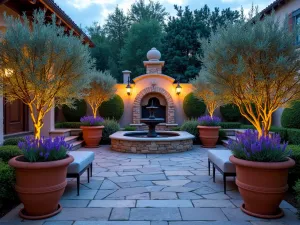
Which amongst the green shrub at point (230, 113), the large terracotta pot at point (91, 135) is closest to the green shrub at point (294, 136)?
the green shrub at point (230, 113)

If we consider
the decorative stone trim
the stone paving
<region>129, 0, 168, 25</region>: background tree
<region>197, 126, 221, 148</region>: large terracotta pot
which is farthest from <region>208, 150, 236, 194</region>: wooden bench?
<region>129, 0, 168, 25</region>: background tree

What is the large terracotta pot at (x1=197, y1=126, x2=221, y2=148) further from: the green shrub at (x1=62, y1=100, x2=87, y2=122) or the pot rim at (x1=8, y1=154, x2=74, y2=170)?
the pot rim at (x1=8, y1=154, x2=74, y2=170)

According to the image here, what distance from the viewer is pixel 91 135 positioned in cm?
969

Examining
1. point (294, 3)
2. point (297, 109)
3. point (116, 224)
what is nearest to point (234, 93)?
point (116, 224)

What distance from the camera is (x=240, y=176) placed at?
3.57m

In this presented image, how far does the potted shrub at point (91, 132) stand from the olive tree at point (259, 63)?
6.01 m

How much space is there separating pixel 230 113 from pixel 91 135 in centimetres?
745

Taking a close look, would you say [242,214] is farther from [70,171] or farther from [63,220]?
[70,171]

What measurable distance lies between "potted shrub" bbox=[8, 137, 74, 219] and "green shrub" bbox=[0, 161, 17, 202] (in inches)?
12.4

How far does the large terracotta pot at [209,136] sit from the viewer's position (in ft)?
31.9

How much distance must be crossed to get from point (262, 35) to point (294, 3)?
7.52 m

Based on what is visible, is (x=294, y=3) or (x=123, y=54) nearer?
(x=294, y=3)

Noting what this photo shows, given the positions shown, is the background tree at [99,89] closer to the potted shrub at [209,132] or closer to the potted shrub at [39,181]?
the potted shrub at [209,132]

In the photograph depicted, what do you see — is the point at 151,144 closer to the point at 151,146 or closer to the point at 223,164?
the point at 151,146
